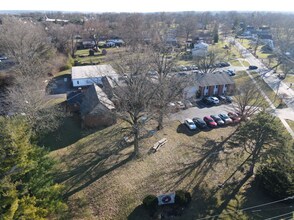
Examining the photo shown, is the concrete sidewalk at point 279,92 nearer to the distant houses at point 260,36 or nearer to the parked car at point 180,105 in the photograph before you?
the parked car at point 180,105

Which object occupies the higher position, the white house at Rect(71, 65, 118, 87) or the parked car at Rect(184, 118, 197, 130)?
the white house at Rect(71, 65, 118, 87)

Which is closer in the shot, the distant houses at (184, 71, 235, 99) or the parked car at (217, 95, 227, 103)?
the parked car at (217, 95, 227, 103)

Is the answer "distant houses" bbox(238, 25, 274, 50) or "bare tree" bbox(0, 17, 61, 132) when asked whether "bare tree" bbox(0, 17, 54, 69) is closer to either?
"bare tree" bbox(0, 17, 61, 132)

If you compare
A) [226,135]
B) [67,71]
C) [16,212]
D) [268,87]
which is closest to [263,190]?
[226,135]

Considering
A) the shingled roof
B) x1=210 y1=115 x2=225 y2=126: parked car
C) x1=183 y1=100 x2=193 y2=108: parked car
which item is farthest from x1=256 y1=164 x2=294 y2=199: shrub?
the shingled roof

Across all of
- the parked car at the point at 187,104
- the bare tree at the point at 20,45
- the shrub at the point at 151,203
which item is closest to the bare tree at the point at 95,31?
the bare tree at the point at 20,45

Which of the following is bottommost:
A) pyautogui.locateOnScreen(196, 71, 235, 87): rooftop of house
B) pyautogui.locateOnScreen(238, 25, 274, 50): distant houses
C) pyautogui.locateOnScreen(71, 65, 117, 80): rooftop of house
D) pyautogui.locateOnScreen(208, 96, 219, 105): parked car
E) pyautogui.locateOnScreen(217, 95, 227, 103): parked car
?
pyautogui.locateOnScreen(217, 95, 227, 103): parked car

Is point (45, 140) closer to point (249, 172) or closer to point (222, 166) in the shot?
point (222, 166)

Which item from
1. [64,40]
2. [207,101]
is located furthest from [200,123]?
[64,40]
